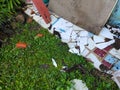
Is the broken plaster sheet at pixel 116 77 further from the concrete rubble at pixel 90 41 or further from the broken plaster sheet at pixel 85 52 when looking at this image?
the broken plaster sheet at pixel 85 52

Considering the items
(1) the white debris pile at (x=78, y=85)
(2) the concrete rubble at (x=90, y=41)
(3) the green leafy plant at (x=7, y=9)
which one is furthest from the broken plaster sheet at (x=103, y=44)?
(3) the green leafy plant at (x=7, y=9)

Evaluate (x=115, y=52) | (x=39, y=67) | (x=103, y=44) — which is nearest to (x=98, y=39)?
(x=103, y=44)

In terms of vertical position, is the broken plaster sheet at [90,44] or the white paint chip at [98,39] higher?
the white paint chip at [98,39]

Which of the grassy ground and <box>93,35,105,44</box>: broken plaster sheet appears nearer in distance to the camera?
the grassy ground

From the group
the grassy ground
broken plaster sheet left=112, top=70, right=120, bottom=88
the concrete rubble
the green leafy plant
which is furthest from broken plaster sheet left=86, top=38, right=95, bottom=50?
the green leafy plant

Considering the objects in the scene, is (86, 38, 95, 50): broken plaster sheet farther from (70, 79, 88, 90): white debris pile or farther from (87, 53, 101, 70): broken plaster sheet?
(70, 79, 88, 90): white debris pile

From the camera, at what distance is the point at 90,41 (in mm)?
3672

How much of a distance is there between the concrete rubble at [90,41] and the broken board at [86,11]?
10 centimetres

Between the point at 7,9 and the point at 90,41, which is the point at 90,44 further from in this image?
the point at 7,9

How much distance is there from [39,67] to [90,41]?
3.11ft

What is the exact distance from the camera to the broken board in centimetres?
344

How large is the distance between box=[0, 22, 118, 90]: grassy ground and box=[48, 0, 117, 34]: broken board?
1.64 ft

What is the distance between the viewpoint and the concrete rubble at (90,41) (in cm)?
343

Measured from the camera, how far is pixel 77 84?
3129mm
